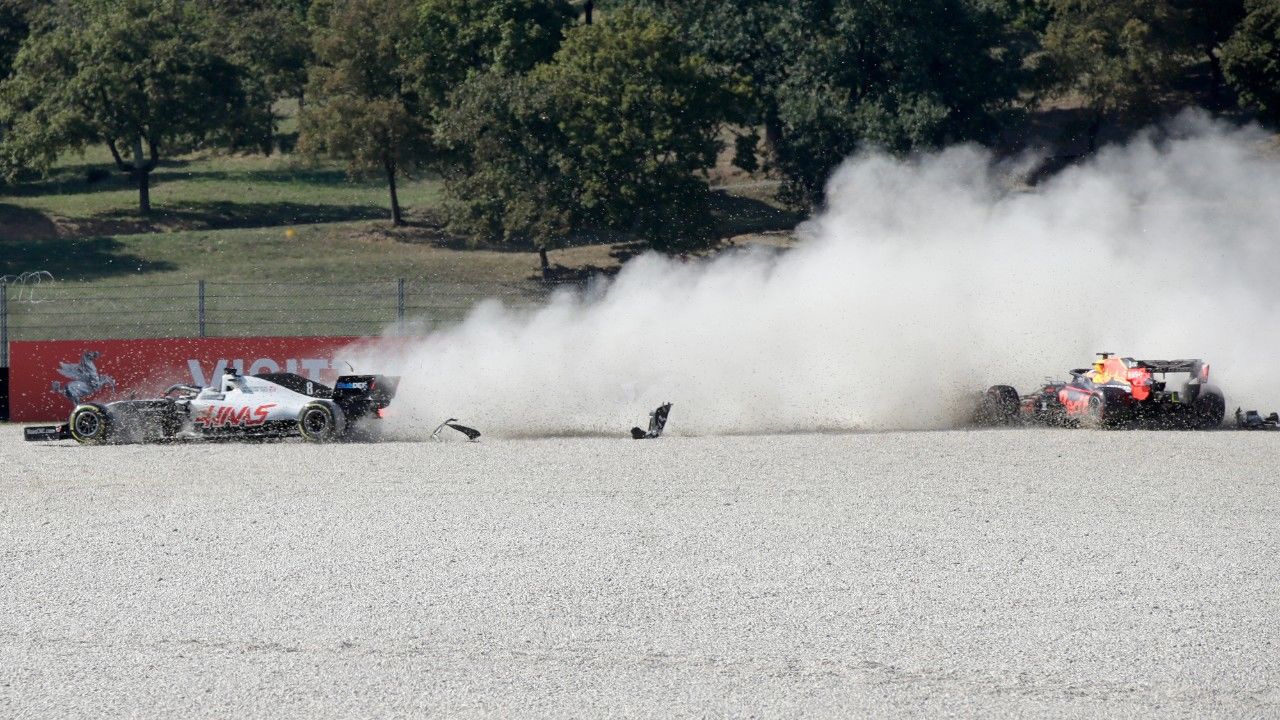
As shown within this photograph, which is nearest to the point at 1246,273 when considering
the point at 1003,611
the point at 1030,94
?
the point at 1003,611

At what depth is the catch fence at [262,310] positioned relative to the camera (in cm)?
2647

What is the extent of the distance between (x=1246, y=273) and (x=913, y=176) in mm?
6808

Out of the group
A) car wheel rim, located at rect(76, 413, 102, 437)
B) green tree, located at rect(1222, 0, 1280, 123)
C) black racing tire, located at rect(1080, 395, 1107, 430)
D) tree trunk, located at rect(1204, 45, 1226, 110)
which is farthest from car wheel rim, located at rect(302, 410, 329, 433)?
tree trunk, located at rect(1204, 45, 1226, 110)

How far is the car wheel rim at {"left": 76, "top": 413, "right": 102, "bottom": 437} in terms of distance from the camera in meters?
21.1

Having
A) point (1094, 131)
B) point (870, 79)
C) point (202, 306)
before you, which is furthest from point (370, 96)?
point (202, 306)

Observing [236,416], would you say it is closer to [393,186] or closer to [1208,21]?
[393,186]

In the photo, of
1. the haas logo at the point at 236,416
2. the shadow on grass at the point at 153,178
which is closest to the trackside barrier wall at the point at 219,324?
the haas logo at the point at 236,416

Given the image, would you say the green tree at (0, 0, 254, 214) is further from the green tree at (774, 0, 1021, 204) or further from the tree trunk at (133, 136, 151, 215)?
the green tree at (774, 0, 1021, 204)

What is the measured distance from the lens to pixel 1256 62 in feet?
175

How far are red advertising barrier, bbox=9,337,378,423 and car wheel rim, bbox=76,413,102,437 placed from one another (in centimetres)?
472

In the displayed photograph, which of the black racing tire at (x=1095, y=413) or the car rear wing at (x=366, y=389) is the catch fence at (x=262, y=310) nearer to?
the car rear wing at (x=366, y=389)

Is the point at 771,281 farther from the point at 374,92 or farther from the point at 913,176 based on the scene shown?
the point at 374,92

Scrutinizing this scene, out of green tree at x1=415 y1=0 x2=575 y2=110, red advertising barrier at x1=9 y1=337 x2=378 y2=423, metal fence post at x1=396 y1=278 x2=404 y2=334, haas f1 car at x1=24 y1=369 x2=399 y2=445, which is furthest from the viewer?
green tree at x1=415 y1=0 x2=575 y2=110

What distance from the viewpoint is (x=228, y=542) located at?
1310 cm
